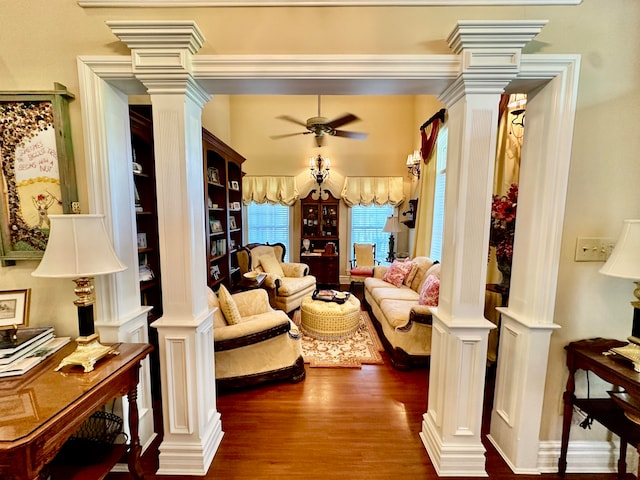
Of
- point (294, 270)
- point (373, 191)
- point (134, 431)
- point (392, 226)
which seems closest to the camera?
point (134, 431)

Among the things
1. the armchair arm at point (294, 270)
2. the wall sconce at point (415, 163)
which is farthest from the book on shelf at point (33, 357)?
the wall sconce at point (415, 163)

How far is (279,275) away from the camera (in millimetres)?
4730

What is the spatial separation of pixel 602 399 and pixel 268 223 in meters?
5.57

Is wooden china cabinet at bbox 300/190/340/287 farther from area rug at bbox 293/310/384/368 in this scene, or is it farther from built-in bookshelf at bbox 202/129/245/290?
area rug at bbox 293/310/384/368

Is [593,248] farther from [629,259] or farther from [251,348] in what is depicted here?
[251,348]

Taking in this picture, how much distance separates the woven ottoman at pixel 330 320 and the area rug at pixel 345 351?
0.08 metres

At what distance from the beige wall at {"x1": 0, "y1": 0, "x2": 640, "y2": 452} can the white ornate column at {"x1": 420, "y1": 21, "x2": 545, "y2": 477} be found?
0.20 metres

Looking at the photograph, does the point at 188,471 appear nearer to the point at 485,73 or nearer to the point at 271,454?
the point at 271,454

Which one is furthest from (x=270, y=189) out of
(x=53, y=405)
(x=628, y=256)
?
(x=628, y=256)

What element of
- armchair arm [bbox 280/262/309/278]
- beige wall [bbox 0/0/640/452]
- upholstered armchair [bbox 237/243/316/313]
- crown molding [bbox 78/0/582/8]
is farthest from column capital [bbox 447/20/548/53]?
armchair arm [bbox 280/262/309/278]

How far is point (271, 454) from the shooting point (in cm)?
177

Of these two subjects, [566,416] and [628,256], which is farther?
[566,416]

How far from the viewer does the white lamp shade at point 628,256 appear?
1.29m

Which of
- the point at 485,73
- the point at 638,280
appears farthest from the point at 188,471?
the point at 485,73
